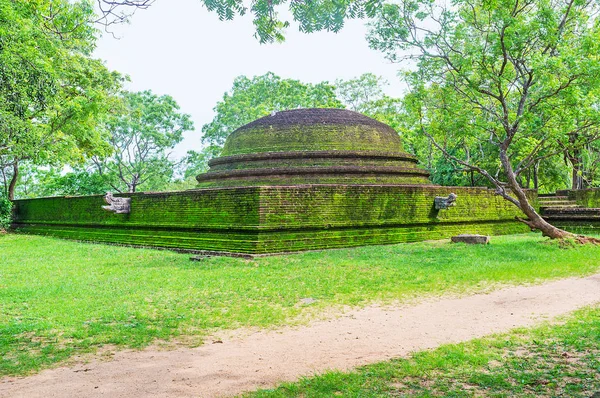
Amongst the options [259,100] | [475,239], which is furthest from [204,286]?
[259,100]

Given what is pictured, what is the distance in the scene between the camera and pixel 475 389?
327 centimetres

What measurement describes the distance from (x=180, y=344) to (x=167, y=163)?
90.8 ft

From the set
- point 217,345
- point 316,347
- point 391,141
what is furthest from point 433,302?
point 391,141

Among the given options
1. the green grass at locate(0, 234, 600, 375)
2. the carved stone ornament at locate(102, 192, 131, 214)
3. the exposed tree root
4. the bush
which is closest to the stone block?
the green grass at locate(0, 234, 600, 375)

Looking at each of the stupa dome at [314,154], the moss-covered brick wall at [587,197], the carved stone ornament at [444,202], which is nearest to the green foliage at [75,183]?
the stupa dome at [314,154]

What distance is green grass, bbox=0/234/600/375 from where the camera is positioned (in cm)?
490

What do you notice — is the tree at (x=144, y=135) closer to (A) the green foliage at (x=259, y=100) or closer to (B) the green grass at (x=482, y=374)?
(A) the green foliage at (x=259, y=100)

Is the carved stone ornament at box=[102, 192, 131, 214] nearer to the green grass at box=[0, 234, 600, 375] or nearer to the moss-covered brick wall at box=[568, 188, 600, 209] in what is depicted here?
the green grass at box=[0, 234, 600, 375]

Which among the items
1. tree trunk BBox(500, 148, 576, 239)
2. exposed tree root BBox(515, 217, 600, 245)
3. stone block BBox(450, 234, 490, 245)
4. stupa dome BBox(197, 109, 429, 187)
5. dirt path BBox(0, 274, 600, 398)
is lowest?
dirt path BBox(0, 274, 600, 398)

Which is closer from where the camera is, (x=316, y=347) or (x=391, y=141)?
(x=316, y=347)

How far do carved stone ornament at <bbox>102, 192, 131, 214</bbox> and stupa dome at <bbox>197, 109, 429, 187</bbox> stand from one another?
95.8 inches

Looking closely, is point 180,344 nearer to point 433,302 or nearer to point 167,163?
point 433,302

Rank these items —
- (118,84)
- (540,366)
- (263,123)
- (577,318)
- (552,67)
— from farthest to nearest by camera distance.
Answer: (118,84) → (263,123) → (552,67) → (577,318) → (540,366)

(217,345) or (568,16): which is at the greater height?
(568,16)
